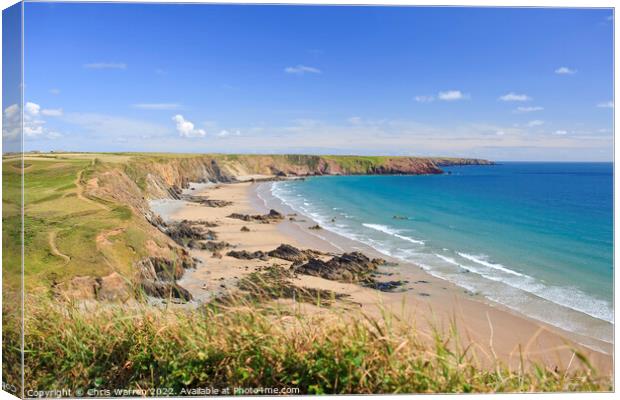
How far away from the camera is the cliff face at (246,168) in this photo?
16469mm

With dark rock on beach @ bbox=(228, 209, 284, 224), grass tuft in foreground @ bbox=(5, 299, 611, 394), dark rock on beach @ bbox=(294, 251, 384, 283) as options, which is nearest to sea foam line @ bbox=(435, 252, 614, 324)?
dark rock on beach @ bbox=(294, 251, 384, 283)

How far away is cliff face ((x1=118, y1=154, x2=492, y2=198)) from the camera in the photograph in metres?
16.5

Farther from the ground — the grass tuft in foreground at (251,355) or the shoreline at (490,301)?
the grass tuft in foreground at (251,355)

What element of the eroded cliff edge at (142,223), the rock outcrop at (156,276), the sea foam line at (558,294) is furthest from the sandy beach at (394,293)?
the sea foam line at (558,294)

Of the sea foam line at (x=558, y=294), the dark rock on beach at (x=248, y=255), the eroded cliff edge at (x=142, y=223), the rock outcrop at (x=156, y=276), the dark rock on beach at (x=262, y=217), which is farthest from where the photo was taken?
the dark rock on beach at (x=262, y=217)

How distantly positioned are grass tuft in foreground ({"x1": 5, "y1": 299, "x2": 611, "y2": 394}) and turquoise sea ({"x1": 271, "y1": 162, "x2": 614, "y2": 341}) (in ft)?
9.84

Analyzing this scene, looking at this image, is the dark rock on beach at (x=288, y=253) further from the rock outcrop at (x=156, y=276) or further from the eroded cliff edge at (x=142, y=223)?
the rock outcrop at (x=156, y=276)

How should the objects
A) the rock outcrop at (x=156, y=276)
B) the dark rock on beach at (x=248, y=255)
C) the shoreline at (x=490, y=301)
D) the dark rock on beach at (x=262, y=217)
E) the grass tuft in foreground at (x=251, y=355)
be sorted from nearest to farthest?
the grass tuft in foreground at (x=251, y=355)
the rock outcrop at (x=156, y=276)
the shoreline at (x=490, y=301)
the dark rock on beach at (x=248, y=255)
the dark rock on beach at (x=262, y=217)

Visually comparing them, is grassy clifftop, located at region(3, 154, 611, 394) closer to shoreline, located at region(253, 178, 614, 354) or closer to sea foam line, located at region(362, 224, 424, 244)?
shoreline, located at region(253, 178, 614, 354)

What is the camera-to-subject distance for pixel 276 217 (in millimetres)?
18094

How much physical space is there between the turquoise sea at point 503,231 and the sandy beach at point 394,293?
78 cm

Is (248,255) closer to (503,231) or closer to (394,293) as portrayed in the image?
(394,293)

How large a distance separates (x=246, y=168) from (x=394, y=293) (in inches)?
545

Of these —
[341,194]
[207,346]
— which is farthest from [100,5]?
[341,194]
